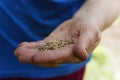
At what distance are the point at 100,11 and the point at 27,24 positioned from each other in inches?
12.7

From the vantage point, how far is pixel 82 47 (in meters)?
1.21

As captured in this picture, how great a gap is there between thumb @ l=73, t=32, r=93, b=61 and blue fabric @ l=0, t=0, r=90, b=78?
0.32m

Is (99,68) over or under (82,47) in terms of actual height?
over

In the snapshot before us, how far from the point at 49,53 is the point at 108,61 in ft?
7.00

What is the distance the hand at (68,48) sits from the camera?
1210 mm

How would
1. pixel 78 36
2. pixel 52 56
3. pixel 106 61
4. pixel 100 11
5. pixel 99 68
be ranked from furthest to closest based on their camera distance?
pixel 106 61 < pixel 99 68 < pixel 100 11 < pixel 78 36 < pixel 52 56

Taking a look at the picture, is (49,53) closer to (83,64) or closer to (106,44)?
(83,64)

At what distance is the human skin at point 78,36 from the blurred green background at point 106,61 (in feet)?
4.95

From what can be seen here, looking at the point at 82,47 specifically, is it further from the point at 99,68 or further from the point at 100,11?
the point at 99,68

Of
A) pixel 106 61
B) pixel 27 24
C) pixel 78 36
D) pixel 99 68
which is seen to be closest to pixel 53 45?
pixel 78 36

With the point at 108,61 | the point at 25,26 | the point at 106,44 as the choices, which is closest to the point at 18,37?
the point at 25,26

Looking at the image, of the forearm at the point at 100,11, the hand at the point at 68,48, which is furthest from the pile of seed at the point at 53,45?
the forearm at the point at 100,11

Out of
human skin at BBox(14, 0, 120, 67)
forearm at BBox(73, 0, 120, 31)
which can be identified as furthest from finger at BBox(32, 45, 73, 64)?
forearm at BBox(73, 0, 120, 31)

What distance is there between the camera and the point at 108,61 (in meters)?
3.29
